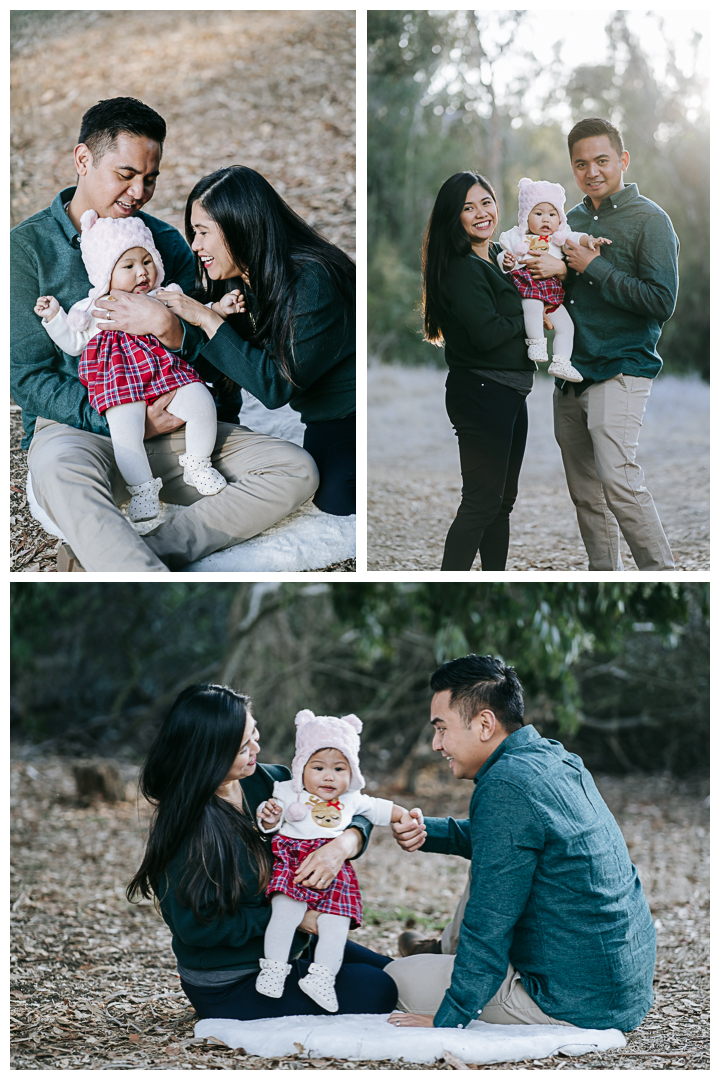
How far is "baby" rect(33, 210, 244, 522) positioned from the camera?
3344 mm

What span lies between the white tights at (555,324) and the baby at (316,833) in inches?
64.3

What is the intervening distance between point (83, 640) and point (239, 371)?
5699mm

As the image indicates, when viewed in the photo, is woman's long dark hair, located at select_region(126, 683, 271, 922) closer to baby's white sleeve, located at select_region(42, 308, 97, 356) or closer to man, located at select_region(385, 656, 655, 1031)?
man, located at select_region(385, 656, 655, 1031)

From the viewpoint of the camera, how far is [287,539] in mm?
3812

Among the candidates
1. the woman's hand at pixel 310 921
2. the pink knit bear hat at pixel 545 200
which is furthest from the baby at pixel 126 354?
the woman's hand at pixel 310 921

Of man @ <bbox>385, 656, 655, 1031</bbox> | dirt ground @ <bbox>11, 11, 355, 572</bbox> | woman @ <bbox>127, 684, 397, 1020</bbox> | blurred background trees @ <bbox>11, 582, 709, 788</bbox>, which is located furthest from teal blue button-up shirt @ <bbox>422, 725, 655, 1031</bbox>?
blurred background trees @ <bbox>11, 582, 709, 788</bbox>

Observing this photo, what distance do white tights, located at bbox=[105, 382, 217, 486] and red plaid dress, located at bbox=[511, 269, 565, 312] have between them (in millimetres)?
1243

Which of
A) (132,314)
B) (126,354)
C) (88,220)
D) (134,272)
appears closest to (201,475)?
(126,354)

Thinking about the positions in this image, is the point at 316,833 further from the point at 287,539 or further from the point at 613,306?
the point at 613,306

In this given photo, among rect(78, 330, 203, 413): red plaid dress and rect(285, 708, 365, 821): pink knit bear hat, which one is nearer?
rect(285, 708, 365, 821): pink knit bear hat

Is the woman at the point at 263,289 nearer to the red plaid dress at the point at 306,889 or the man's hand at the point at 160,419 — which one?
the man's hand at the point at 160,419

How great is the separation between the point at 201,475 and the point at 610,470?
161 centimetres

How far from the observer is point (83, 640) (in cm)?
858

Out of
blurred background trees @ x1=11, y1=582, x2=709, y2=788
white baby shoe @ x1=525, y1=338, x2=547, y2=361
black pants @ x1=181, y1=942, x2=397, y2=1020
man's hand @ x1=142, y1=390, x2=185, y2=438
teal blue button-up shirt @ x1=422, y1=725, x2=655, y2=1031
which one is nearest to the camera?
teal blue button-up shirt @ x1=422, y1=725, x2=655, y2=1031
